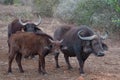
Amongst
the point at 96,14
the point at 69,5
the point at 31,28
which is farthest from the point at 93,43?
the point at 69,5

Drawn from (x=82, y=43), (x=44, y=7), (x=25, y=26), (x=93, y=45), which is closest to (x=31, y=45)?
(x=82, y=43)

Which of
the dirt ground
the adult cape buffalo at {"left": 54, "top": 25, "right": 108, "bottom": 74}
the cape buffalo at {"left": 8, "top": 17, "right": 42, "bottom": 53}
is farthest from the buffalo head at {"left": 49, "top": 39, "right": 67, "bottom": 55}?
the cape buffalo at {"left": 8, "top": 17, "right": 42, "bottom": 53}

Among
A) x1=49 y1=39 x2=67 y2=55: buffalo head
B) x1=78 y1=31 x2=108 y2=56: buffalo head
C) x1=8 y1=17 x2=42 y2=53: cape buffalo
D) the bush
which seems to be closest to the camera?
x1=49 y1=39 x2=67 y2=55: buffalo head

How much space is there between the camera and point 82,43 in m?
11.5

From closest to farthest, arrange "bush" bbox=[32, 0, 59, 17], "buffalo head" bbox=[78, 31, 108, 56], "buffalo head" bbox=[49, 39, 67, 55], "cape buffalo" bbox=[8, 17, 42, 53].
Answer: "buffalo head" bbox=[49, 39, 67, 55], "buffalo head" bbox=[78, 31, 108, 56], "cape buffalo" bbox=[8, 17, 42, 53], "bush" bbox=[32, 0, 59, 17]

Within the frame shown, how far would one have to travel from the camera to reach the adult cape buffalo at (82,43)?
11242mm

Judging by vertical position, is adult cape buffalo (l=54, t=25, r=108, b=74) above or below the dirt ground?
above

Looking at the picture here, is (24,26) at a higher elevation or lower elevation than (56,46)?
lower

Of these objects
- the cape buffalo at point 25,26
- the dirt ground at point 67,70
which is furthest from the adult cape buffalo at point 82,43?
the cape buffalo at point 25,26

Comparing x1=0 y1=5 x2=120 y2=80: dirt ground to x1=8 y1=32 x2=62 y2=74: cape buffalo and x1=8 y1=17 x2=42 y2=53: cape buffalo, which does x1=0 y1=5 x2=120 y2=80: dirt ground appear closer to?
x1=8 y1=32 x2=62 y2=74: cape buffalo

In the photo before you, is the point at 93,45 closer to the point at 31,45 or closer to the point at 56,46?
the point at 56,46

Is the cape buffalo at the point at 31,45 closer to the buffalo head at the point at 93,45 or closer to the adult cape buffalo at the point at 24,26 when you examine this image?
the buffalo head at the point at 93,45

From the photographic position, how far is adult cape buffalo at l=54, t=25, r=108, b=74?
36.9 feet

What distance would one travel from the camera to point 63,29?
41.7ft
